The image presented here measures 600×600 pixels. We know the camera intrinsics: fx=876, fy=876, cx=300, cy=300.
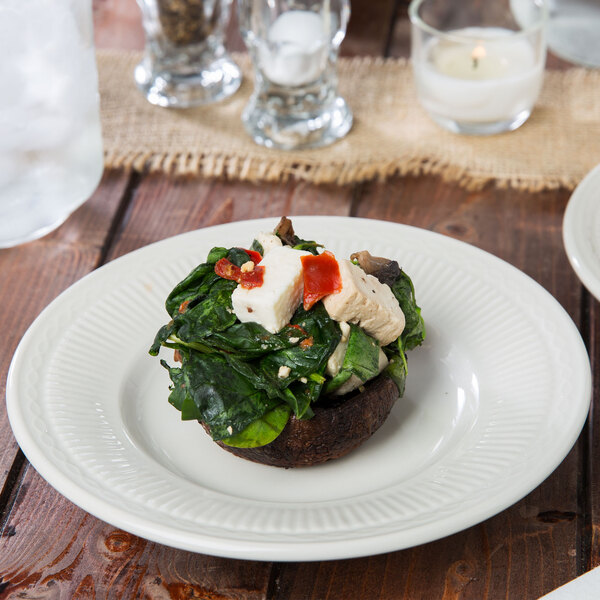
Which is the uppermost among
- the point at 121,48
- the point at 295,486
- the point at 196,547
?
the point at 196,547

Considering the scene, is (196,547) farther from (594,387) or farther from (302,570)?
(594,387)

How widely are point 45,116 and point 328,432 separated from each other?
1.05 metres

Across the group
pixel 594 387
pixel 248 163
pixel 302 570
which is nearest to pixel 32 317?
pixel 248 163

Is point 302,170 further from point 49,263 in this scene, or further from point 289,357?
point 289,357

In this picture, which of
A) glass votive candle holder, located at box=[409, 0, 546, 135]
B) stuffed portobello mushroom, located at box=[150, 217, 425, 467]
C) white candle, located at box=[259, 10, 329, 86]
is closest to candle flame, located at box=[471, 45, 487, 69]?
glass votive candle holder, located at box=[409, 0, 546, 135]

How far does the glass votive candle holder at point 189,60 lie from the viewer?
98.7 inches

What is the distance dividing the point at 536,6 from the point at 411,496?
165cm

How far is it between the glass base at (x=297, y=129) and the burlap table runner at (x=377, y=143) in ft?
0.09

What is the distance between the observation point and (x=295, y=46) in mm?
2285

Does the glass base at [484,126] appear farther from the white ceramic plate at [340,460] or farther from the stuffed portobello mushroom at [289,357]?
the stuffed portobello mushroom at [289,357]

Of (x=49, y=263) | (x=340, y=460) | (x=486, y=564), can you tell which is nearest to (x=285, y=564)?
(x=340, y=460)

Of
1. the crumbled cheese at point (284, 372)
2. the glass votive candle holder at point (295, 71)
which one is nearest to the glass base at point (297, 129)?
the glass votive candle holder at point (295, 71)

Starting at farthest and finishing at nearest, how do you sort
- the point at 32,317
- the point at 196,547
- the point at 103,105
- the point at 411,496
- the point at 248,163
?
the point at 103,105
the point at 248,163
the point at 32,317
the point at 411,496
the point at 196,547

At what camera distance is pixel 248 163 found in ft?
7.64
